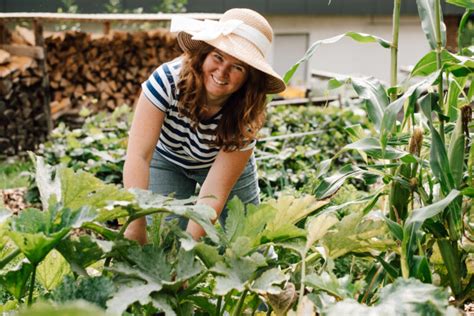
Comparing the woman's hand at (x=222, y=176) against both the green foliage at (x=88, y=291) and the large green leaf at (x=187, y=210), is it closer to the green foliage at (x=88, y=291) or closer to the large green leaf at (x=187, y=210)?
the large green leaf at (x=187, y=210)

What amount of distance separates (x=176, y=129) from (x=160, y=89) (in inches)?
9.8

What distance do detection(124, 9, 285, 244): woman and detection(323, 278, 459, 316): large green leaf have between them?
92cm

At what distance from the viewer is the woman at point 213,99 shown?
2.23 m

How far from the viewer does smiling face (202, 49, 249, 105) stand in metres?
2.25

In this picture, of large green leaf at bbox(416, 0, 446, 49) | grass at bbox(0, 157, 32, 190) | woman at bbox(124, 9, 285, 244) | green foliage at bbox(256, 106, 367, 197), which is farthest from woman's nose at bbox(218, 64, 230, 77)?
grass at bbox(0, 157, 32, 190)

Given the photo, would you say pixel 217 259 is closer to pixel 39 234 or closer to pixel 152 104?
pixel 39 234

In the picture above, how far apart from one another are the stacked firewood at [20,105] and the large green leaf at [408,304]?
5910 mm

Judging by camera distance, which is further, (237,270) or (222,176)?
(222,176)

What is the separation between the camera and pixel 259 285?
1.36 metres

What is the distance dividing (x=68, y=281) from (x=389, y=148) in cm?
105

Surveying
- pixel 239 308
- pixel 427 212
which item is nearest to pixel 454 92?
pixel 427 212

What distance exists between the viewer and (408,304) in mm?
1209

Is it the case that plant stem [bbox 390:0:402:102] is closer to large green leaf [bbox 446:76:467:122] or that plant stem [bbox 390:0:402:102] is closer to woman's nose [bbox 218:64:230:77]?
large green leaf [bbox 446:76:467:122]

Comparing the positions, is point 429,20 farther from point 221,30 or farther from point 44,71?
point 44,71
